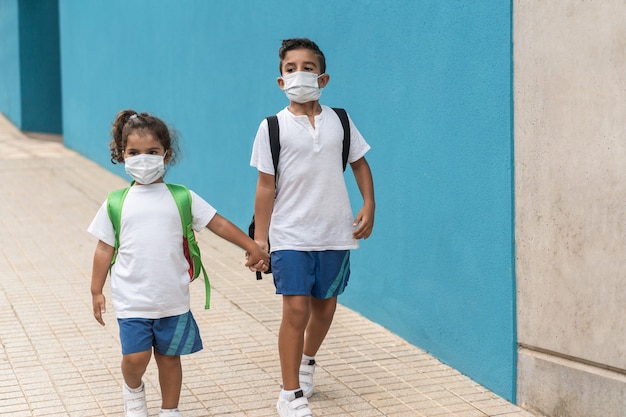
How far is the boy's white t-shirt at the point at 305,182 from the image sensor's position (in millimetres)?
4414

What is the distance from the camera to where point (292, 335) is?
446 cm

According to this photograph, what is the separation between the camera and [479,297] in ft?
16.3

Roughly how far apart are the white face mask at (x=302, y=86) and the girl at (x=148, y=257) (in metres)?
0.58

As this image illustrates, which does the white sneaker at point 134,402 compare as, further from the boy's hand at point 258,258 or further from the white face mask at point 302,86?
the white face mask at point 302,86

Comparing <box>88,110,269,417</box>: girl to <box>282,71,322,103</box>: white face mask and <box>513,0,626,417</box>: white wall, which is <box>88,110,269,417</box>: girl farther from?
<box>513,0,626,417</box>: white wall

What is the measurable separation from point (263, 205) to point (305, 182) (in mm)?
218

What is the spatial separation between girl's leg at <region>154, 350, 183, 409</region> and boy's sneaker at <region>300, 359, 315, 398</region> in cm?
73

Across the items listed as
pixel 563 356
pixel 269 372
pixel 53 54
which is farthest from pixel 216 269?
pixel 53 54

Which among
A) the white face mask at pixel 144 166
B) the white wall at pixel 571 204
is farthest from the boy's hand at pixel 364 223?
the white face mask at pixel 144 166

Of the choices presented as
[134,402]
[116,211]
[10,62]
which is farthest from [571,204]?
[10,62]

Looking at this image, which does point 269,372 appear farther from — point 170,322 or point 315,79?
point 315,79

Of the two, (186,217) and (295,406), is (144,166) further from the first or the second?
(295,406)

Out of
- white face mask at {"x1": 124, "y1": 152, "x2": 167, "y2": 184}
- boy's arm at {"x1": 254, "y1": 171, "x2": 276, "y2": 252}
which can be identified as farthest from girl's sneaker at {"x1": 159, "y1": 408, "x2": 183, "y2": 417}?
white face mask at {"x1": 124, "y1": 152, "x2": 167, "y2": 184}

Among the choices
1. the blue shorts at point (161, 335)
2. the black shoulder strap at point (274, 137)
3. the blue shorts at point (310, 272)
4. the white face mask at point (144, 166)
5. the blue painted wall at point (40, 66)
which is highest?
the blue painted wall at point (40, 66)
